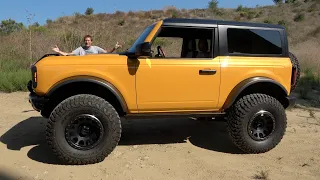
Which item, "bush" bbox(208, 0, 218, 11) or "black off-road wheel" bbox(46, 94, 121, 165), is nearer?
"black off-road wheel" bbox(46, 94, 121, 165)

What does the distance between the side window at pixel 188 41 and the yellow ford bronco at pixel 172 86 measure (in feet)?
0.06

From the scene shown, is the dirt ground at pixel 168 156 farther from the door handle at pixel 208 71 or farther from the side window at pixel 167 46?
the side window at pixel 167 46

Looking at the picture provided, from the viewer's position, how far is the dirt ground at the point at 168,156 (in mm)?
3949

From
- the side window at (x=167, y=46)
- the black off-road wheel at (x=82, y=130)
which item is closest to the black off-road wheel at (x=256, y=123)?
the side window at (x=167, y=46)

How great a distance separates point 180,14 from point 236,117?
1509 inches

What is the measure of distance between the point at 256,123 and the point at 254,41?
1180mm

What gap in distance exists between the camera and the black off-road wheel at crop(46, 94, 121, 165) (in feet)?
13.4

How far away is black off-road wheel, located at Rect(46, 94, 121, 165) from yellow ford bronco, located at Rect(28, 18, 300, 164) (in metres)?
0.01

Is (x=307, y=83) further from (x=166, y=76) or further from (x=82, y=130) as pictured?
(x=82, y=130)

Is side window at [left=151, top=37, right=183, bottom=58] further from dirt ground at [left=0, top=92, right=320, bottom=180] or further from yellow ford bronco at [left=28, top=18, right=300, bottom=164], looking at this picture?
dirt ground at [left=0, top=92, right=320, bottom=180]

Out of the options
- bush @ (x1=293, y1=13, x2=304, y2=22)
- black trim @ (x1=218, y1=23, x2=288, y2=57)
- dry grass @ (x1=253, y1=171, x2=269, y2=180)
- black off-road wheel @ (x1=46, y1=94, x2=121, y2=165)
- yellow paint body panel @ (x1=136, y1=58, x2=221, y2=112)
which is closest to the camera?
dry grass @ (x1=253, y1=171, x2=269, y2=180)

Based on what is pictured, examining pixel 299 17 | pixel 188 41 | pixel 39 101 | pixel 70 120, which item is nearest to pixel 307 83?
pixel 188 41

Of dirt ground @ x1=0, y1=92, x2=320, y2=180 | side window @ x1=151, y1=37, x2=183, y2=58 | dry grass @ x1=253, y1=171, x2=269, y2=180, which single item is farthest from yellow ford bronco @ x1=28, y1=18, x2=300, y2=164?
dry grass @ x1=253, y1=171, x2=269, y2=180

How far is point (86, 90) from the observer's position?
15.1ft
